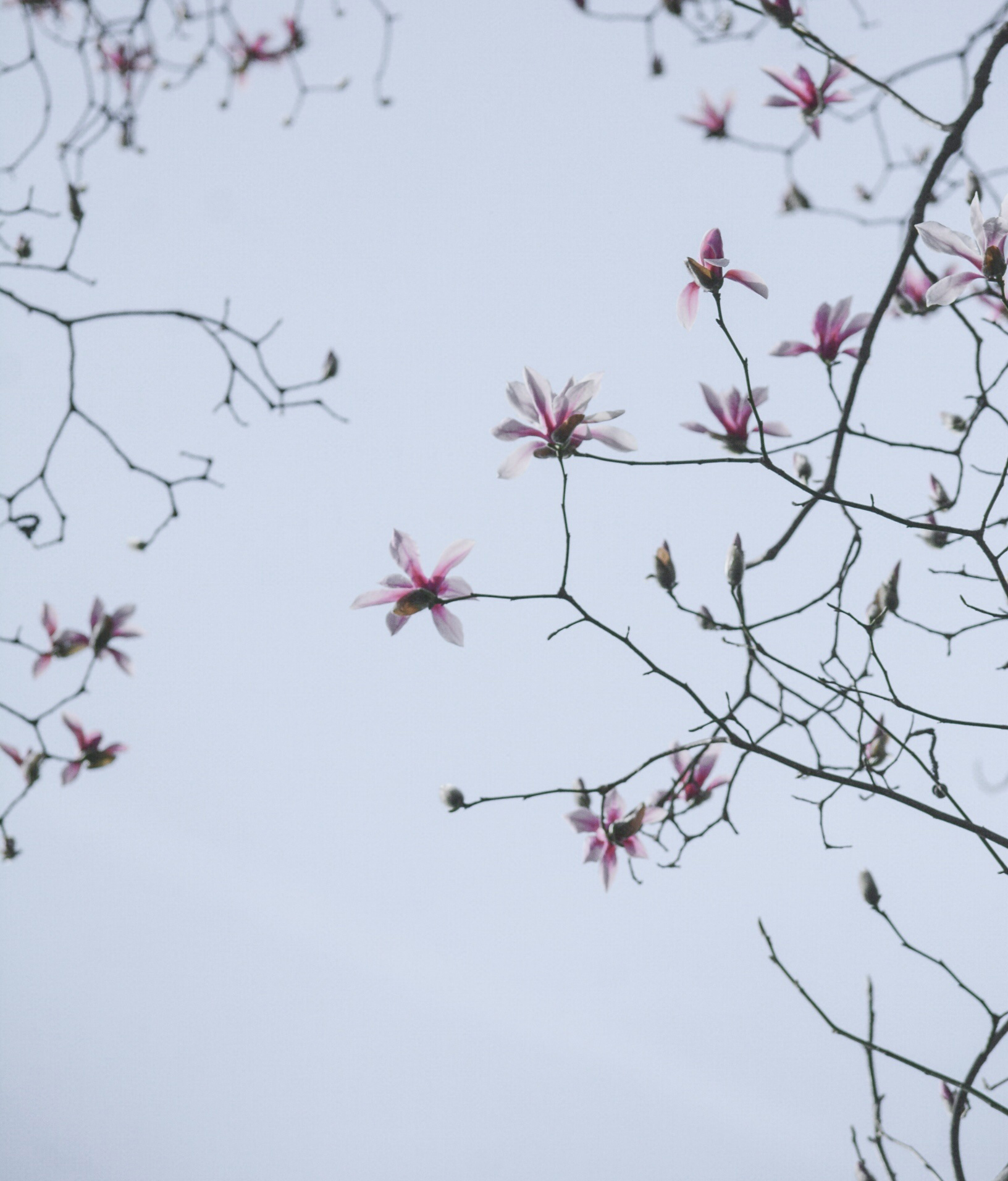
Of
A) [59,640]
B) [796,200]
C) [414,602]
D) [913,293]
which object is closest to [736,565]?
[414,602]

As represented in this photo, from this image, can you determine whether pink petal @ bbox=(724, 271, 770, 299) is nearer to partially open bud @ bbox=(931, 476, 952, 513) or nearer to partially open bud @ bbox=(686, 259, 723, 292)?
partially open bud @ bbox=(686, 259, 723, 292)

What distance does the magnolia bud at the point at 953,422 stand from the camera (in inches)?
79.9

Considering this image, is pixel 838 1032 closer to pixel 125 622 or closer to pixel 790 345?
pixel 790 345

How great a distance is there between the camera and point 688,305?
131 cm

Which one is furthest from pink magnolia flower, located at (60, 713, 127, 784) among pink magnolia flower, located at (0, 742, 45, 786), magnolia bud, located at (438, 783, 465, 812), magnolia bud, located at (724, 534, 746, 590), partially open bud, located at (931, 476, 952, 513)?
partially open bud, located at (931, 476, 952, 513)

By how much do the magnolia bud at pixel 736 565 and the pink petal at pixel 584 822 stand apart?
56cm

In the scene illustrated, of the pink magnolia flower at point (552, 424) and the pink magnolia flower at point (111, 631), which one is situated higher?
the pink magnolia flower at point (552, 424)

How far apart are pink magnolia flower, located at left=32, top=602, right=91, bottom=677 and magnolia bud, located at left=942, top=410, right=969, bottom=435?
224 centimetres

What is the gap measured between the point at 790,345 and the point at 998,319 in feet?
1.90

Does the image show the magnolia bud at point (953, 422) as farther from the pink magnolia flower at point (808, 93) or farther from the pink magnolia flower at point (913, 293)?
the pink magnolia flower at point (808, 93)

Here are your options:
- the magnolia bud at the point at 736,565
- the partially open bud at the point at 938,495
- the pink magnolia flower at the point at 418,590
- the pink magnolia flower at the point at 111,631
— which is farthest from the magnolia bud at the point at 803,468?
the pink magnolia flower at the point at 111,631

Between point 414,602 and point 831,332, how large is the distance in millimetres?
1003

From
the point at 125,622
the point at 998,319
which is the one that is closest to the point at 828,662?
the point at 998,319

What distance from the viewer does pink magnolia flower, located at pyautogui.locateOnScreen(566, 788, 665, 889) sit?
149 cm
